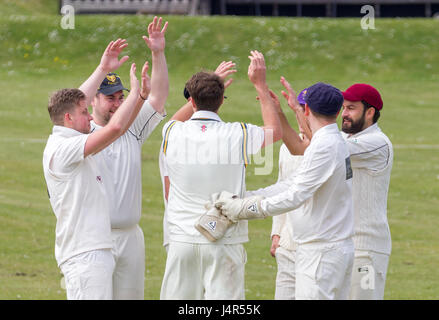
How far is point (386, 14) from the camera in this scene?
4119 centimetres

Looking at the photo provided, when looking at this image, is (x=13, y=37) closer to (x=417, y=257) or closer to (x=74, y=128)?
(x=417, y=257)

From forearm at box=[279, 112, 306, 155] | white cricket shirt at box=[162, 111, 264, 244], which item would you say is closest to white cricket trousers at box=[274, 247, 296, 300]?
forearm at box=[279, 112, 306, 155]

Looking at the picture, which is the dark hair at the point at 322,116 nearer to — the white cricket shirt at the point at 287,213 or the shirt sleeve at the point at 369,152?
the shirt sleeve at the point at 369,152

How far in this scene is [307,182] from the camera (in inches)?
247

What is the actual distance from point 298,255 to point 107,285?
1.62 metres

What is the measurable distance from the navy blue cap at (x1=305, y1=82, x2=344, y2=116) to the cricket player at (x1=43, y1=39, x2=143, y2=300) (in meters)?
1.48

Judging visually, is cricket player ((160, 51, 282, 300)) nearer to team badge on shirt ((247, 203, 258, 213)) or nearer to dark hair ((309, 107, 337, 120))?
team badge on shirt ((247, 203, 258, 213))

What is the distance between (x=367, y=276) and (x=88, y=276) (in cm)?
263

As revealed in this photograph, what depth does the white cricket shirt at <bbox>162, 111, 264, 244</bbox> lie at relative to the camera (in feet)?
20.4

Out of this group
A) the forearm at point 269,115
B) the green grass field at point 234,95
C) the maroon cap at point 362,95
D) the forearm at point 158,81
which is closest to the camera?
the forearm at point 269,115

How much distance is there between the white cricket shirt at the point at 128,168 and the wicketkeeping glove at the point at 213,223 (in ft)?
4.17

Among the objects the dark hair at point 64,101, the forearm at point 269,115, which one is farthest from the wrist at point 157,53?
the forearm at point 269,115

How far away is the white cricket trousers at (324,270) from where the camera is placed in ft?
20.9

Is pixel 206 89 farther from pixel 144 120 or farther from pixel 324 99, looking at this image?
pixel 144 120
